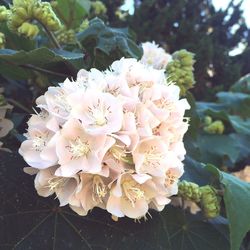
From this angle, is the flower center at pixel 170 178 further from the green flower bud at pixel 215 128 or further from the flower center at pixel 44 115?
the green flower bud at pixel 215 128

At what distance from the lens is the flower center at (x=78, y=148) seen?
481mm

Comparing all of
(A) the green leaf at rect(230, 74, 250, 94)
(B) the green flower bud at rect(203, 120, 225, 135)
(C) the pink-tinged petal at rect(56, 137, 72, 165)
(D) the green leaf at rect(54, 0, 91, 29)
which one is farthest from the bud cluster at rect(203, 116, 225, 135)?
(C) the pink-tinged petal at rect(56, 137, 72, 165)

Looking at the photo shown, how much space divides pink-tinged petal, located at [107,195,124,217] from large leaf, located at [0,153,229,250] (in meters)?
0.05

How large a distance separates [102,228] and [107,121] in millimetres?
115

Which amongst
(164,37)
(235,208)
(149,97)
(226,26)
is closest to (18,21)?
(149,97)

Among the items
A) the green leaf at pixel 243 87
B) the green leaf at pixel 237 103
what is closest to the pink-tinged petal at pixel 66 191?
the green leaf at pixel 237 103

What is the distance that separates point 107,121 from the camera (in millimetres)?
493

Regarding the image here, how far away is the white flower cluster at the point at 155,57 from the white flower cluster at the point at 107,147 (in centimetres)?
25

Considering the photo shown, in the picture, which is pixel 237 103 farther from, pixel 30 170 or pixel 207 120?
pixel 30 170

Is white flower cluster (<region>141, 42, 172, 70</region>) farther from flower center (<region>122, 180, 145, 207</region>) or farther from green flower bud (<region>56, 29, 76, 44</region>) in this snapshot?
flower center (<region>122, 180, 145, 207</region>)

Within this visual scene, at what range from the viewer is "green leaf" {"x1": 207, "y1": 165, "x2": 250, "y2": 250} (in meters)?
0.53

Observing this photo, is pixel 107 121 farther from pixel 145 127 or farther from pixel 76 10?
pixel 76 10

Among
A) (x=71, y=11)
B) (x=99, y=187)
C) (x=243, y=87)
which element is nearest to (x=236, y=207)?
(x=99, y=187)

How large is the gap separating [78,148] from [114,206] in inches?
2.5
